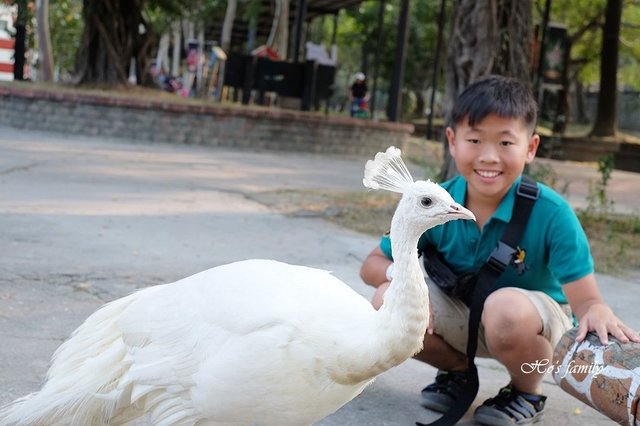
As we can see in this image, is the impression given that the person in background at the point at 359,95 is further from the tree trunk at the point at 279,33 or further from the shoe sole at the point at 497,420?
the shoe sole at the point at 497,420

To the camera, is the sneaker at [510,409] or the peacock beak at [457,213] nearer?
the peacock beak at [457,213]

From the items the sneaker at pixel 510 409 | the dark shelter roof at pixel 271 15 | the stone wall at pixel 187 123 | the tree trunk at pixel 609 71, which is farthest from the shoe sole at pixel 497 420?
the tree trunk at pixel 609 71

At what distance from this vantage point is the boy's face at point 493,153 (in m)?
3.30

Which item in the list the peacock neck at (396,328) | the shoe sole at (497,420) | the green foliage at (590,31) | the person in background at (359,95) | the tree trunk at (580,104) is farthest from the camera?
the tree trunk at (580,104)

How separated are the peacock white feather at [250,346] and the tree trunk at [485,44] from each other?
16.9ft

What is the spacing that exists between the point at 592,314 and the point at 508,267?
404mm

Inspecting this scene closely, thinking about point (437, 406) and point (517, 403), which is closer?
point (517, 403)

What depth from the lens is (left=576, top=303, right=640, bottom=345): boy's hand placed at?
289 cm

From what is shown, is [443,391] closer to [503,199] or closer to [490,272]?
[490,272]

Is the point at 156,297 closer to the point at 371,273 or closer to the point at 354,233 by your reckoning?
the point at 371,273

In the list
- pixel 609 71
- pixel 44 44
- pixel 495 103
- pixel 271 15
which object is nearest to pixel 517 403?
pixel 495 103

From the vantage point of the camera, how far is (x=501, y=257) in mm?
3229

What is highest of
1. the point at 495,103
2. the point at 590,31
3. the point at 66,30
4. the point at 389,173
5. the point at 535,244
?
the point at 590,31

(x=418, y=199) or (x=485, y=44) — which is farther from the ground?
(x=485, y=44)
